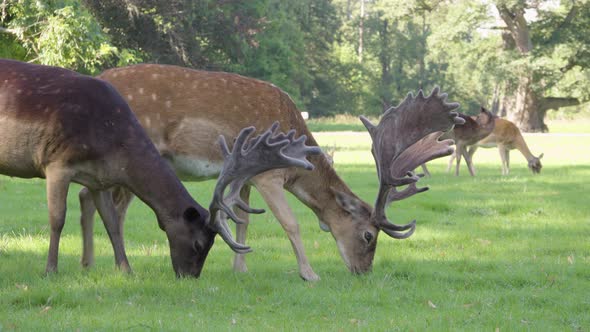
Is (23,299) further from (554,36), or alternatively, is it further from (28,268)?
(554,36)

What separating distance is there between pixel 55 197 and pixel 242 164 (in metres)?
1.52

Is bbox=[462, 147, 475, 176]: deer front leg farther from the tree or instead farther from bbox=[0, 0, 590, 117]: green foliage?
the tree

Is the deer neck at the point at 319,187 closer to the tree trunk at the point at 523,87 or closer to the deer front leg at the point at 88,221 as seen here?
the deer front leg at the point at 88,221

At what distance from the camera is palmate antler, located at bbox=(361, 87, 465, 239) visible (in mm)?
8312

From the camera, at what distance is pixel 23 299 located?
22.7 feet

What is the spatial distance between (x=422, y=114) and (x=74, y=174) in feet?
9.92

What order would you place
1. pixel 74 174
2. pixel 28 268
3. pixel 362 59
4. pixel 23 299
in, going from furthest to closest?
pixel 362 59 < pixel 28 268 < pixel 74 174 < pixel 23 299

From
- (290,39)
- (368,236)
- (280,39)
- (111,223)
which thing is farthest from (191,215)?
(290,39)

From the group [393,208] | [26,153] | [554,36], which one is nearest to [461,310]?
[26,153]

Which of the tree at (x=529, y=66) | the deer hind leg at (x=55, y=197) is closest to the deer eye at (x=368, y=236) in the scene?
the deer hind leg at (x=55, y=197)

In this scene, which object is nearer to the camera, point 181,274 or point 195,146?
point 181,274

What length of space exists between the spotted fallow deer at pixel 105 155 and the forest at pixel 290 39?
1564 centimetres

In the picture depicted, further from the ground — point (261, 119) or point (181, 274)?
point (261, 119)

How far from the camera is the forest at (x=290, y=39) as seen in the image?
79.6ft
